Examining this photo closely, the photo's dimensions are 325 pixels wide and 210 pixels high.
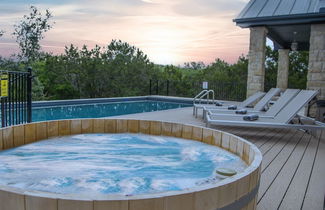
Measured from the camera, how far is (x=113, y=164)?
2.98 m

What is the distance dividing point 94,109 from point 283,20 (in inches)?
269

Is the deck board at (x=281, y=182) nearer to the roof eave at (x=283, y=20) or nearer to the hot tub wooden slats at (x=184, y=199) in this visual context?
the hot tub wooden slats at (x=184, y=199)

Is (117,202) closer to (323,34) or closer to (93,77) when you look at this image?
(323,34)

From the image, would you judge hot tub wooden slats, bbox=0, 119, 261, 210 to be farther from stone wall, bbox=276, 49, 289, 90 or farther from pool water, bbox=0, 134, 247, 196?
stone wall, bbox=276, 49, 289, 90

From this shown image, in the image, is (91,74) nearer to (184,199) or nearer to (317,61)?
(317,61)

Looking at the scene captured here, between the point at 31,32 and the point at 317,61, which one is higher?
the point at 31,32

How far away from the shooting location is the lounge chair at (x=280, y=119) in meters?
4.71

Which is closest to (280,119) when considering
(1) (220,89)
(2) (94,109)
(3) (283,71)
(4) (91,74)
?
(2) (94,109)

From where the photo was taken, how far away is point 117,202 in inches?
53.2

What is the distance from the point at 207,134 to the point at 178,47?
14.9m

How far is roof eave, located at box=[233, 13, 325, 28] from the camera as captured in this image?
7.50 m

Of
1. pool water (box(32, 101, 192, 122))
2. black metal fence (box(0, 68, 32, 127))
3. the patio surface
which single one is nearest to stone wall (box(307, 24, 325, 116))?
the patio surface

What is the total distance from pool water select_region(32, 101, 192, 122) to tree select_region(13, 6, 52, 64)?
477cm

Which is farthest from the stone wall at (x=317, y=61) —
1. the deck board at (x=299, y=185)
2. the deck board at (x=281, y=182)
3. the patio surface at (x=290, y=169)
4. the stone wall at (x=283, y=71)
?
the stone wall at (x=283, y=71)
